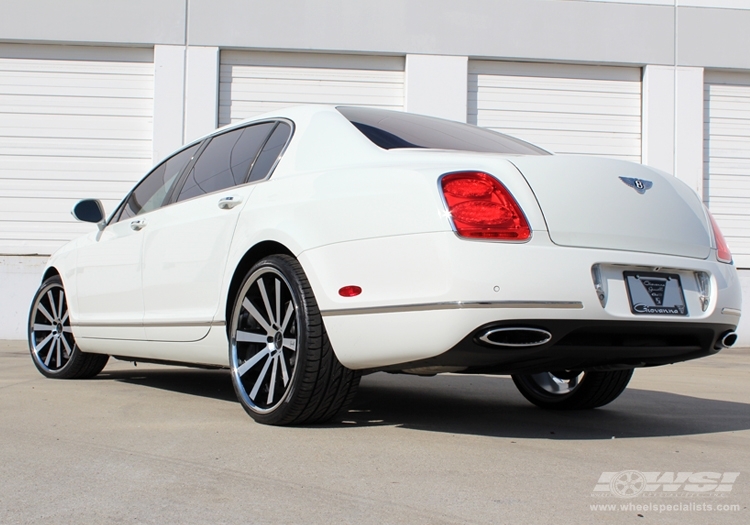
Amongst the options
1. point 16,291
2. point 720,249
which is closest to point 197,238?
point 720,249

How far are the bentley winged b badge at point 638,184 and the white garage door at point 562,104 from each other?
339 inches

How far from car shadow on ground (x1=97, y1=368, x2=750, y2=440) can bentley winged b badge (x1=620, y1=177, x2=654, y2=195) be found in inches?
40.1

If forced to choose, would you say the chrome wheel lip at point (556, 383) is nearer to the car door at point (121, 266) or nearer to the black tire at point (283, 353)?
the black tire at point (283, 353)

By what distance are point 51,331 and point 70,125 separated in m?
6.45

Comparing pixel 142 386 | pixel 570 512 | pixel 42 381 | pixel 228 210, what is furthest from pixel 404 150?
pixel 42 381

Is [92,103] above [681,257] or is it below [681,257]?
above

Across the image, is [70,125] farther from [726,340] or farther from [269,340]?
[726,340]

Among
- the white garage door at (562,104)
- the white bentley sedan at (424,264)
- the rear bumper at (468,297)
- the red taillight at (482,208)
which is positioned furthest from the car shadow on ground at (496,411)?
the white garage door at (562,104)

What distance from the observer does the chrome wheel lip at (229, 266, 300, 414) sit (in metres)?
3.43

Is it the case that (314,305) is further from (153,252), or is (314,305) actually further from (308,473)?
(153,252)

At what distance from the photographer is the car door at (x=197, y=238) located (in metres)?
4.01

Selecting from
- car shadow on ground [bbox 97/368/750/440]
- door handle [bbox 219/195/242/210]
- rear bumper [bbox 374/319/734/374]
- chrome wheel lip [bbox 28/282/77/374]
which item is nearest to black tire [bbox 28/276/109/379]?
chrome wheel lip [bbox 28/282/77/374]

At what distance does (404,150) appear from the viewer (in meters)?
3.49

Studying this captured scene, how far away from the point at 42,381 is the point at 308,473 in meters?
3.43
